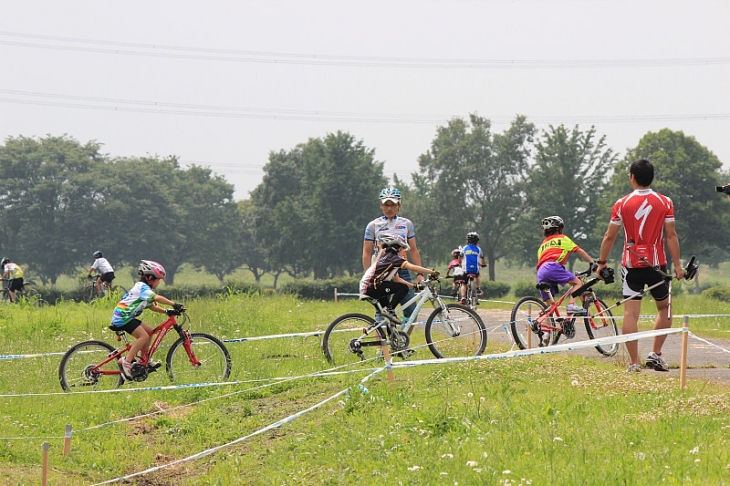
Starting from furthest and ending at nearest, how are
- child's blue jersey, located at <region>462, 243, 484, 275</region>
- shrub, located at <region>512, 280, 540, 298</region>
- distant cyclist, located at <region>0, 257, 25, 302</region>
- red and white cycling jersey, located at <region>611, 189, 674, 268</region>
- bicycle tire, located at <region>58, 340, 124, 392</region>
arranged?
1. shrub, located at <region>512, 280, 540, 298</region>
2. distant cyclist, located at <region>0, 257, 25, 302</region>
3. child's blue jersey, located at <region>462, 243, 484, 275</region>
4. bicycle tire, located at <region>58, 340, 124, 392</region>
5. red and white cycling jersey, located at <region>611, 189, 674, 268</region>

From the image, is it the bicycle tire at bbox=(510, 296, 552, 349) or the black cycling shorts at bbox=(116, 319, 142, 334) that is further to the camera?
the bicycle tire at bbox=(510, 296, 552, 349)

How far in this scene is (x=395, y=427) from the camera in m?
7.25

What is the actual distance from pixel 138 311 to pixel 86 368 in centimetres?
98

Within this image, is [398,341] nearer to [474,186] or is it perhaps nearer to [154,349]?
[154,349]

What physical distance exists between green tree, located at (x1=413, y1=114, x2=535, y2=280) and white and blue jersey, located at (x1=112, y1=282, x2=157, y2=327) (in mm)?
57533

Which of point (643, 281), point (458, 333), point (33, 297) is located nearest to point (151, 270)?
point (458, 333)

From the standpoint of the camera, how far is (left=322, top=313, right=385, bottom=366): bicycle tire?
420 inches

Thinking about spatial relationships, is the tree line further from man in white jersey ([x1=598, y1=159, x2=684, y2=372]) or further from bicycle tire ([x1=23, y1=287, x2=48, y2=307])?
man in white jersey ([x1=598, y1=159, x2=684, y2=372])

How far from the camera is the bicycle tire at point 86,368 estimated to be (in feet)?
34.9

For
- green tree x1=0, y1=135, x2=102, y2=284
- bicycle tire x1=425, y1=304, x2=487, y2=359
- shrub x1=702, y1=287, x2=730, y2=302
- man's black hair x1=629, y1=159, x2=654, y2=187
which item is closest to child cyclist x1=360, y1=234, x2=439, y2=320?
bicycle tire x1=425, y1=304, x2=487, y2=359

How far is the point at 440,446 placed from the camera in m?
6.56

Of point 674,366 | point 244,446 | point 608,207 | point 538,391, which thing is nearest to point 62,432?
point 244,446

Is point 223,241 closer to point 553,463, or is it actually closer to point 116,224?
point 116,224

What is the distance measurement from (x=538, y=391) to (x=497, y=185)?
2539 inches
